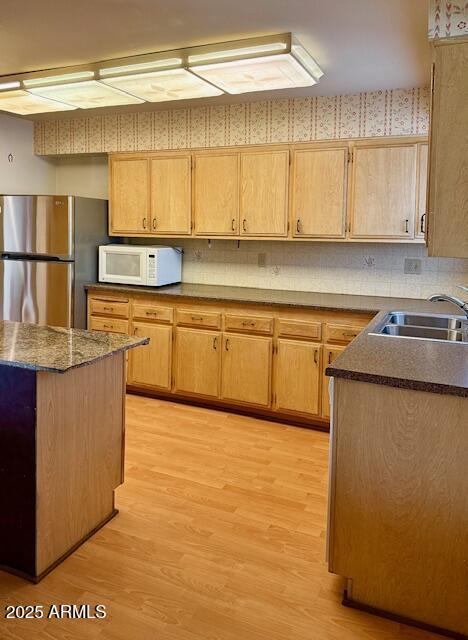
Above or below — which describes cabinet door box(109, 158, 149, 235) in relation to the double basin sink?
above

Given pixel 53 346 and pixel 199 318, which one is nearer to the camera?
pixel 53 346

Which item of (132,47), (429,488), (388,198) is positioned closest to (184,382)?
(388,198)

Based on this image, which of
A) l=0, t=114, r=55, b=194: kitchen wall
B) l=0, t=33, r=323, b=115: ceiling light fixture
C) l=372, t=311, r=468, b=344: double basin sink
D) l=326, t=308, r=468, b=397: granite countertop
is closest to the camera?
l=326, t=308, r=468, b=397: granite countertop

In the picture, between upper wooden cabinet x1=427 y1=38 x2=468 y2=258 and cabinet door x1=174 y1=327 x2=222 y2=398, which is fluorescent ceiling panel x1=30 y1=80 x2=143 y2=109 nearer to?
cabinet door x1=174 y1=327 x2=222 y2=398

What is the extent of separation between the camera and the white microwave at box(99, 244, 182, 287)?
452cm

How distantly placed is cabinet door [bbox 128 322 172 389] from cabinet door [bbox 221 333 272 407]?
0.52 meters

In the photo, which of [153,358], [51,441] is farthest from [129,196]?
[51,441]

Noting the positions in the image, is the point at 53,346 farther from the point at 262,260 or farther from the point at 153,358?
the point at 262,260

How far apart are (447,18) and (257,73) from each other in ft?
3.58

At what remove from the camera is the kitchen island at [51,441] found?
2064mm

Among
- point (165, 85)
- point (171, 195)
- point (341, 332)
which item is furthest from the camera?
point (171, 195)

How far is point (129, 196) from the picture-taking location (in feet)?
15.6

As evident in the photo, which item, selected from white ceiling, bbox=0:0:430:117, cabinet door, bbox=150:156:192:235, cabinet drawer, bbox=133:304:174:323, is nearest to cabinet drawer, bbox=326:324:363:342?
cabinet drawer, bbox=133:304:174:323

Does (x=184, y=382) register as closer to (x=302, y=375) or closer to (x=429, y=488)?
(x=302, y=375)
